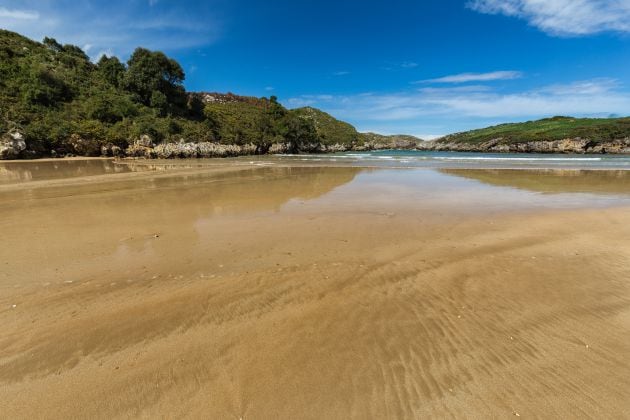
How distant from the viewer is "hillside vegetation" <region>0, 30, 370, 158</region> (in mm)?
35375

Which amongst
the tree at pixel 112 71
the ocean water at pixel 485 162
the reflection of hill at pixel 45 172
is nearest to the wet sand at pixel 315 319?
the reflection of hill at pixel 45 172

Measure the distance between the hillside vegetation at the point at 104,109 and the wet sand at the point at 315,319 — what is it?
37.1 meters

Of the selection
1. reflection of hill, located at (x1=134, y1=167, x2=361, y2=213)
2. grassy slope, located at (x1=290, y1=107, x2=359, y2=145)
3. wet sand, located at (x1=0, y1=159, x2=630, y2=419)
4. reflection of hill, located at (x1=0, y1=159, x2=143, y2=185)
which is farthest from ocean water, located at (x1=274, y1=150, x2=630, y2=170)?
grassy slope, located at (x1=290, y1=107, x2=359, y2=145)

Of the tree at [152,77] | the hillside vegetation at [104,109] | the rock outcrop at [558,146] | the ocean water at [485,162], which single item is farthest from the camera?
the rock outcrop at [558,146]

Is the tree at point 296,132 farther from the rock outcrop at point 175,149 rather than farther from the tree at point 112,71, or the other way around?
the tree at point 112,71

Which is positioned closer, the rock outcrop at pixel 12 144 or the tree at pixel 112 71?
the rock outcrop at pixel 12 144

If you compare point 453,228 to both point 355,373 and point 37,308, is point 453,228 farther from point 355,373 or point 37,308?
point 37,308

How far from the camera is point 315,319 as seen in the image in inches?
138

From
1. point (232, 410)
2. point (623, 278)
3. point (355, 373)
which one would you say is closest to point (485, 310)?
point (355, 373)

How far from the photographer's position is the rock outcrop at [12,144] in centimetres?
3041

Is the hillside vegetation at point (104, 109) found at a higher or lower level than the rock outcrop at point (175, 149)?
higher

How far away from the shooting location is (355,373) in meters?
2.66

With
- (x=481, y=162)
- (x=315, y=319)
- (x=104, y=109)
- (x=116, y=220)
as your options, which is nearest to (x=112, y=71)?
(x=104, y=109)

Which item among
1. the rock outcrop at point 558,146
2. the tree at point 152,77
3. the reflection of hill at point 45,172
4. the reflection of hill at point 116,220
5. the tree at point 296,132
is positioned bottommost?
the reflection of hill at point 116,220
